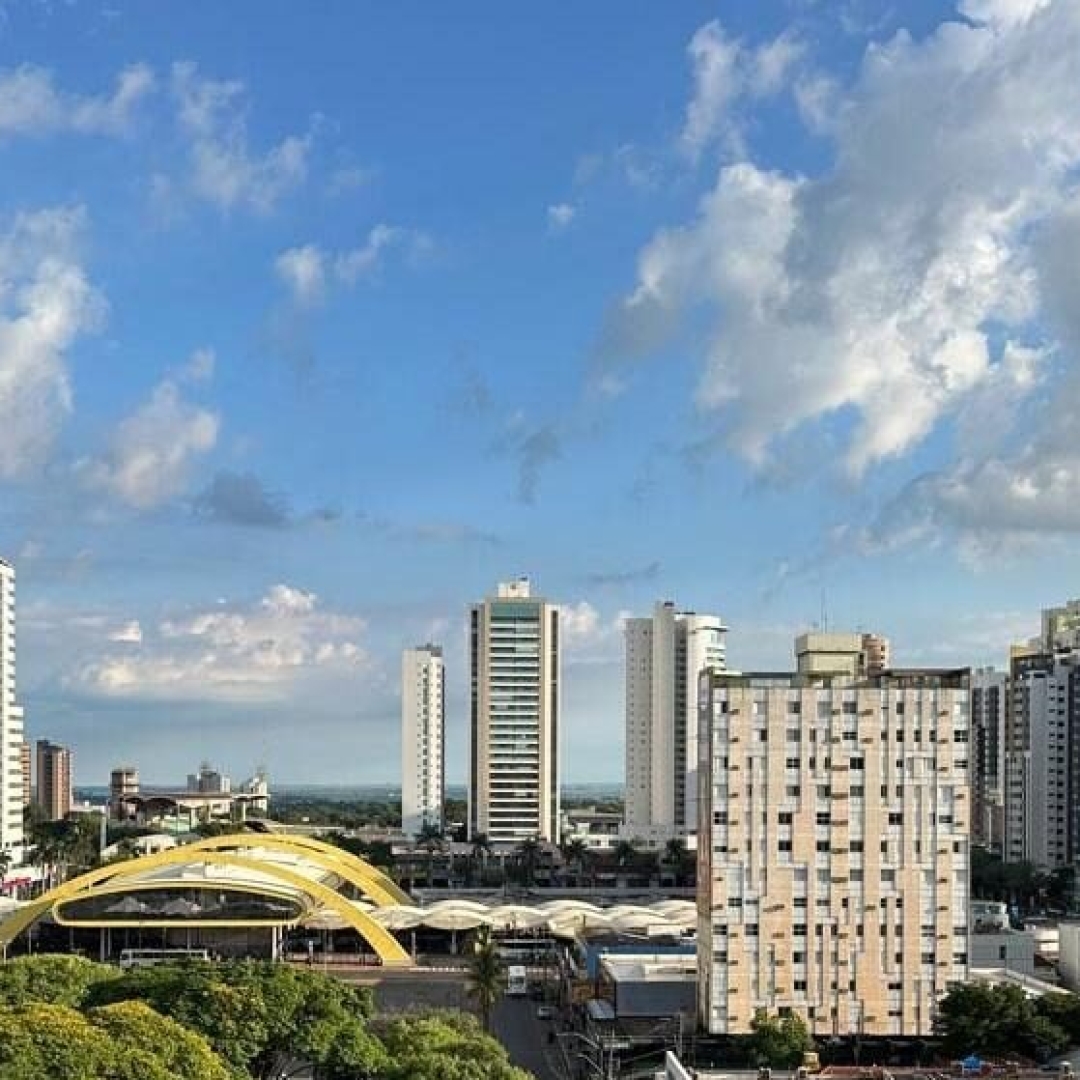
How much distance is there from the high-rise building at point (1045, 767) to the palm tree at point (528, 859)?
125ft

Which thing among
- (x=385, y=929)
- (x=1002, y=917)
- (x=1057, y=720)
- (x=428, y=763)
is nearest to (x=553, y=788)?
(x=428, y=763)

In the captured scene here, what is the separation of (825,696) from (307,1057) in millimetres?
20993

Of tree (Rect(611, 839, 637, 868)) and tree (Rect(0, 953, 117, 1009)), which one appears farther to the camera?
tree (Rect(611, 839, 637, 868))

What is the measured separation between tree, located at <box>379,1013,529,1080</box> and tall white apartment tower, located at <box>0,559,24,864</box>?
10161 cm

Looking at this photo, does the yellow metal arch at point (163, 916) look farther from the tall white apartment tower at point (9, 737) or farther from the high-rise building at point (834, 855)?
the tall white apartment tower at point (9, 737)

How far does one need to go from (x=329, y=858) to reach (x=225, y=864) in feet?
63.9

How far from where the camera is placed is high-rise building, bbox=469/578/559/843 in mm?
147250

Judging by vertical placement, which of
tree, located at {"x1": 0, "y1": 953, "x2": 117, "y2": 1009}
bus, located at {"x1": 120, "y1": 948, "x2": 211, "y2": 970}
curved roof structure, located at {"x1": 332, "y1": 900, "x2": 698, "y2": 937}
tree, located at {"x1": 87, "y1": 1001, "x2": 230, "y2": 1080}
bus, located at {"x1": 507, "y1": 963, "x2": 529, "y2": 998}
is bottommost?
bus, located at {"x1": 507, "y1": 963, "x2": 529, "y2": 998}

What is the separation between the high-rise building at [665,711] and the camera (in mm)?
157375

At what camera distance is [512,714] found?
14738 cm

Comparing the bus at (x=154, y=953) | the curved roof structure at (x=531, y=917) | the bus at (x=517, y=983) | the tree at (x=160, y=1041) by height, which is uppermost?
the tree at (x=160, y=1041)

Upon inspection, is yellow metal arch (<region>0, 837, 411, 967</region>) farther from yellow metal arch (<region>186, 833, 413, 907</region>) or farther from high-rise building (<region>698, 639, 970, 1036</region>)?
high-rise building (<region>698, 639, 970, 1036</region>)

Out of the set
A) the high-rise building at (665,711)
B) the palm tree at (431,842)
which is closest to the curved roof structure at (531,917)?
the palm tree at (431,842)

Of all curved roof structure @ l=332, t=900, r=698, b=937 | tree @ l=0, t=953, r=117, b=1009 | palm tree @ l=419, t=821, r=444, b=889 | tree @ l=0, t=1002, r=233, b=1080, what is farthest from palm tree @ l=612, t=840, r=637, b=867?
tree @ l=0, t=1002, r=233, b=1080
